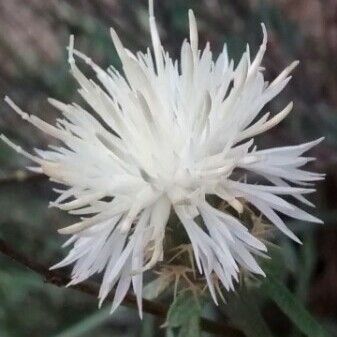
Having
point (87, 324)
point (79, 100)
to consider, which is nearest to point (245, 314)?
point (87, 324)

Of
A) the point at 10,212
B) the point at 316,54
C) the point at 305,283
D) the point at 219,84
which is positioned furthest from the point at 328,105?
the point at 219,84

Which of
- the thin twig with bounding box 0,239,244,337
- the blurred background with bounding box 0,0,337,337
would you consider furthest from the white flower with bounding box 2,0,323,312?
the blurred background with bounding box 0,0,337,337

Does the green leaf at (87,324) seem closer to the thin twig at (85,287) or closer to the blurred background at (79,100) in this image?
the blurred background at (79,100)

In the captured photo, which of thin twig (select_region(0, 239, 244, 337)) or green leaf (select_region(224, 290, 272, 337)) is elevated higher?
green leaf (select_region(224, 290, 272, 337))

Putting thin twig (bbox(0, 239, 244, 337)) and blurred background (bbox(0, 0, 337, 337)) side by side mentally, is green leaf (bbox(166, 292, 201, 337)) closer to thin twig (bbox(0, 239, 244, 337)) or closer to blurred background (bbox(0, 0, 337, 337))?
thin twig (bbox(0, 239, 244, 337))

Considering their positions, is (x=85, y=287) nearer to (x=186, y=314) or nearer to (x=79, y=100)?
(x=186, y=314)

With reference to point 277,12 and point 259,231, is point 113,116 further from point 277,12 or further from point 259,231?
point 277,12
